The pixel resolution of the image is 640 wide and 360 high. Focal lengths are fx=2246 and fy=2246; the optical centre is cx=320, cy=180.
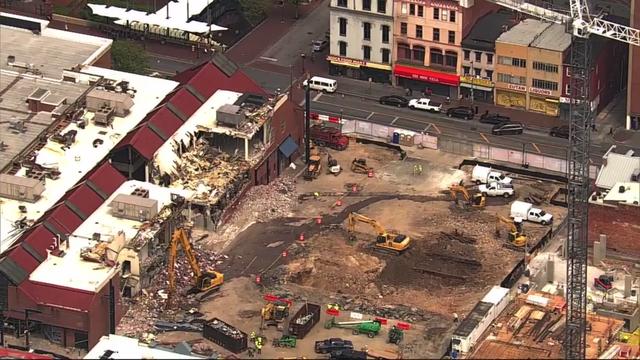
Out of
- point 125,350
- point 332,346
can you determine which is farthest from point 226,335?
point 125,350

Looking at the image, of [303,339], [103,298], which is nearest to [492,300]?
[303,339]

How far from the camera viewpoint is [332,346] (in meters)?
194

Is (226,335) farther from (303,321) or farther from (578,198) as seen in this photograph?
(578,198)

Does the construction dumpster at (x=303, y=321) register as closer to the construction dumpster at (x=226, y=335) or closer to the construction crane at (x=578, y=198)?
the construction dumpster at (x=226, y=335)

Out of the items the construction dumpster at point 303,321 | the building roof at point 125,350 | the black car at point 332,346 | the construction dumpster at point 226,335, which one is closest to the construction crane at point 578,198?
the black car at point 332,346

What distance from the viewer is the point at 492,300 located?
19875cm

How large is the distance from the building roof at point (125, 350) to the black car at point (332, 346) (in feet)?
47.1

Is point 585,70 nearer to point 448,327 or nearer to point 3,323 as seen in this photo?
point 448,327

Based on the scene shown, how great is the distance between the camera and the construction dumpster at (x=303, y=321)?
196 m

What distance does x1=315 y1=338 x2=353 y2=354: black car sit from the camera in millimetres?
193375

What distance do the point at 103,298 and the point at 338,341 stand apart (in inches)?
817

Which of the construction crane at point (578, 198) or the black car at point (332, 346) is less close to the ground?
the construction crane at point (578, 198)

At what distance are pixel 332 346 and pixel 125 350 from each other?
2099 centimetres

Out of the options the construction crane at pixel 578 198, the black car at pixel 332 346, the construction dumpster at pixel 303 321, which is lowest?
the black car at pixel 332 346
